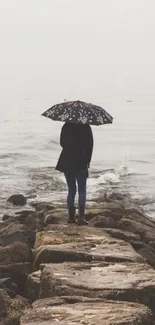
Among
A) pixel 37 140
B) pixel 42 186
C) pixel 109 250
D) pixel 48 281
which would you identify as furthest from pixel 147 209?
pixel 37 140

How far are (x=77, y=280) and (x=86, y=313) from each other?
0.96 m

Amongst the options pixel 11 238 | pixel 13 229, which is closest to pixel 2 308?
pixel 11 238

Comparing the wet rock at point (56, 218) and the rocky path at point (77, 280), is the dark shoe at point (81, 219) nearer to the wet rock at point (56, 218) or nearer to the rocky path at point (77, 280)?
the rocky path at point (77, 280)

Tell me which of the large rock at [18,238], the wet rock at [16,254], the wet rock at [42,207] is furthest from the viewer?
the wet rock at [42,207]

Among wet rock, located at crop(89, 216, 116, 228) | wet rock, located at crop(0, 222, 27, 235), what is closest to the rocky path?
wet rock, located at crop(89, 216, 116, 228)

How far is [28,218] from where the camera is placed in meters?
12.6

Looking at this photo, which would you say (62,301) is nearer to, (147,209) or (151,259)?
(151,259)

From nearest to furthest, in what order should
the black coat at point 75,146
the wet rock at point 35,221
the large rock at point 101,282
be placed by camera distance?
the large rock at point 101,282, the black coat at point 75,146, the wet rock at point 35,221

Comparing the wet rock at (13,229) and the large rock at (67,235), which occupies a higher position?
the large rock at (67,235)

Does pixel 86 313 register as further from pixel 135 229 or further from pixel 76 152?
pixel 135 229

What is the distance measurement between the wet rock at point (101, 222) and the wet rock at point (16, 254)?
6.93ft

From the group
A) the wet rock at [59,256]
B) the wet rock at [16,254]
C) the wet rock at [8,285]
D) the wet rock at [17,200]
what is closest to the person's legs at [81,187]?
the wet rock at [16,254]

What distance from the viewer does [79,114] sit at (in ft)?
29.6

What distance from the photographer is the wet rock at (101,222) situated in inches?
409
